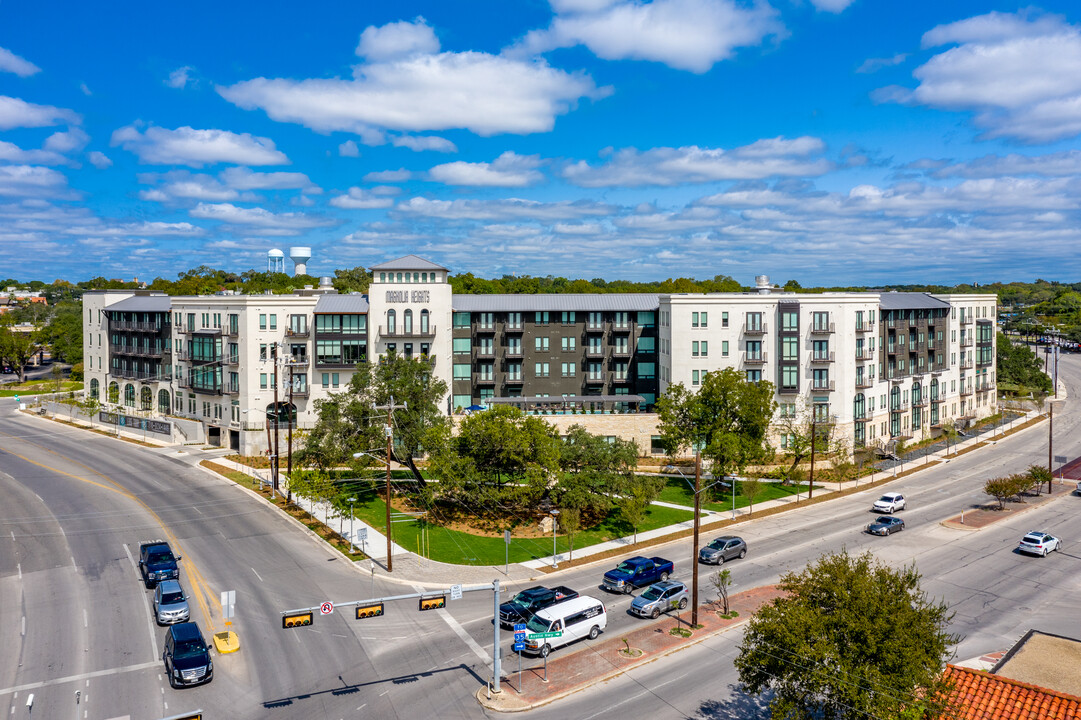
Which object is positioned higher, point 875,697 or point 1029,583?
point 875,697

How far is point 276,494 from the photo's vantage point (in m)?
60.4

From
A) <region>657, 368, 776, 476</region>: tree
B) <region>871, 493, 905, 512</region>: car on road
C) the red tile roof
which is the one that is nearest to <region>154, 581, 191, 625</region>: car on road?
the red tile roof

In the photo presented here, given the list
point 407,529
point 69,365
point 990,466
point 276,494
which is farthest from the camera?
point 69,365

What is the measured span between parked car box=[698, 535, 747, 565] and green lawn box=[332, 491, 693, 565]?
792 cm

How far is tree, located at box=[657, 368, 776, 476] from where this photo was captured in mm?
63406

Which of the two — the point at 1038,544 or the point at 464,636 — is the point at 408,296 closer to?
the point at 464,636

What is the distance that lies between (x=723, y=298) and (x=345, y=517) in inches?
1827

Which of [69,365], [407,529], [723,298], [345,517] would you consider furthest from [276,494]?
[69,365]

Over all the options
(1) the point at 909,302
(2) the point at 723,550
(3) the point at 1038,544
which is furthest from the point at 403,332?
(1) the point at 909,302

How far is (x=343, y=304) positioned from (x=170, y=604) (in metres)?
48.9

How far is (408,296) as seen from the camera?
80.2 m

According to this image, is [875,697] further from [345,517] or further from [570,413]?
[570,413]

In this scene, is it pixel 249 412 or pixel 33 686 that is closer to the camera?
pixel 33 686

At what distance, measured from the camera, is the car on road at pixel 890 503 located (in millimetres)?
58594
